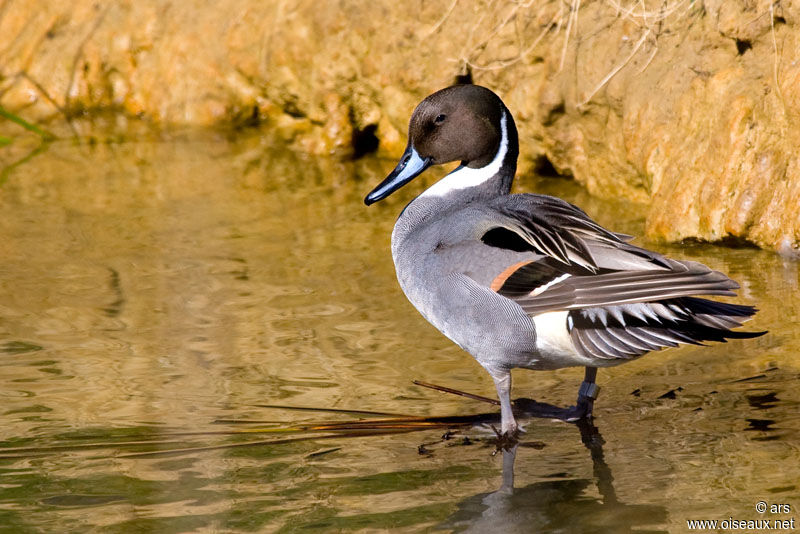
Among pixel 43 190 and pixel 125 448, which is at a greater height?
pixel 43 190

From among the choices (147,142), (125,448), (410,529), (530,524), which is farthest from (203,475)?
(147,142)

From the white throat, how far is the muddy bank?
166 cm

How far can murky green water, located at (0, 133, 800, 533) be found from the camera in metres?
3.01

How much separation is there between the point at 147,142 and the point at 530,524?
518 cm

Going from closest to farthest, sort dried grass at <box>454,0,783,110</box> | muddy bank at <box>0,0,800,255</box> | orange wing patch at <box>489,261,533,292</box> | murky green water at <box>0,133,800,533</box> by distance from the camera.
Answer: murky green water at <box>0,133,800,533</box>
orange wing patch at <box>489,261,533,292</box>
muddy bank at <box>0,0,800,255</box>
dried grass at <box>454,0,783,110</box>

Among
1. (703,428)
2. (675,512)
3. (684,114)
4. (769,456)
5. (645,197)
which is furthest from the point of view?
(645,197)

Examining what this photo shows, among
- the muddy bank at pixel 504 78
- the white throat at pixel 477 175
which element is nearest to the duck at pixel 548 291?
the white throat at pixel 477 175

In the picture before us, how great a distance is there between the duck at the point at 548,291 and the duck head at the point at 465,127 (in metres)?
0.22

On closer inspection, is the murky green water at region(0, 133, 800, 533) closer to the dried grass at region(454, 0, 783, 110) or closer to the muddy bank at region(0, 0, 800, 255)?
the muddy bank at region(0, 0, 800, 255)

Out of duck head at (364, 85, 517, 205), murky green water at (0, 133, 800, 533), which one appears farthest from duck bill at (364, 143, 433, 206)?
murky green water at (0, 133, 800, 533)

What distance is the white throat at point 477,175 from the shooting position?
12.8 ft

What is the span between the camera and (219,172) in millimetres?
6750

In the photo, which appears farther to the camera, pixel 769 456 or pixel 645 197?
pixel 645 197

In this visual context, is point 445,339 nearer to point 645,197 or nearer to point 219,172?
point 645,197
